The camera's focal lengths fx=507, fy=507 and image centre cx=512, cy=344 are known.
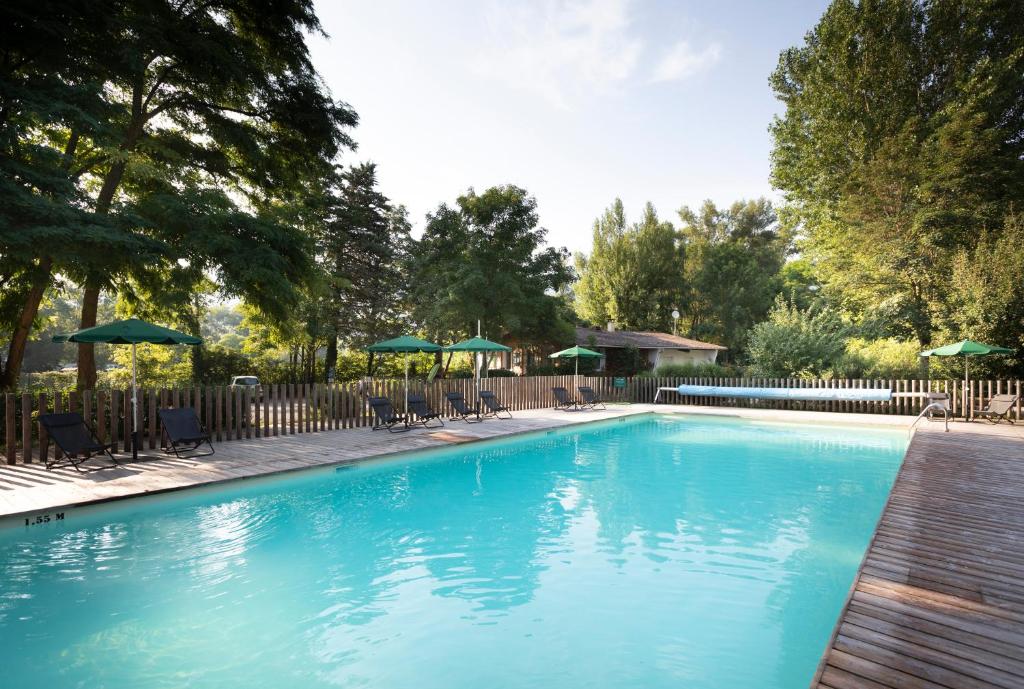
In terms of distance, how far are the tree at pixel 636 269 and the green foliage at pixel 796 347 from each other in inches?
651

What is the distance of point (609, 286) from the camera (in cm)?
3797

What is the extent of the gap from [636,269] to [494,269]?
51.7 feet

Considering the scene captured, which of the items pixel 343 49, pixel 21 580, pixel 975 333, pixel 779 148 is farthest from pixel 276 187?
pixel 779 148

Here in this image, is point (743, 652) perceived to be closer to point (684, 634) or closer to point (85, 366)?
point (684, 634)

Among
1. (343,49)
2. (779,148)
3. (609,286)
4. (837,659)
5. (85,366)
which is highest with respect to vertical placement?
(779,148)

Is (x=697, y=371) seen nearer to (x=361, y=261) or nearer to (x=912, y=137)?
(x=912, y=137)

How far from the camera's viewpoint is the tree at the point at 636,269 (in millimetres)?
37125

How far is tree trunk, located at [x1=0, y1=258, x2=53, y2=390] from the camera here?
11.3 meters

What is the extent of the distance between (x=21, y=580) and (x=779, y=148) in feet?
103

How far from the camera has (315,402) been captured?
12.3 m

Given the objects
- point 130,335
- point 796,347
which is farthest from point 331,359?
point 796,347

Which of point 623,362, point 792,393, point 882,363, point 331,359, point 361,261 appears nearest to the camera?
point 792,393

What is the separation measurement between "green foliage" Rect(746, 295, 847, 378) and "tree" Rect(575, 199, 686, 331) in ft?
54.2

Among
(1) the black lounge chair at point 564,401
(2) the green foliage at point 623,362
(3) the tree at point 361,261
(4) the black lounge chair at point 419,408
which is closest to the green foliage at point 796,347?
(1) the black lounge chair at point 564,401
